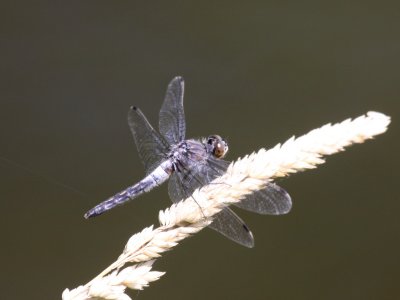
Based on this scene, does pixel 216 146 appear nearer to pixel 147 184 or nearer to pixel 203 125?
pixel 147 184

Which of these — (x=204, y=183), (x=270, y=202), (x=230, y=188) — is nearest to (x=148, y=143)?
(x=204, y=183)

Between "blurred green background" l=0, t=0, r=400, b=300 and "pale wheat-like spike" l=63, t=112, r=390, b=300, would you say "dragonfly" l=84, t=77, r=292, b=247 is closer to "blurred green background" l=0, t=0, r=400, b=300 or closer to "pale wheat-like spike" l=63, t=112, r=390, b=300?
"pale wheat-like spike" l=63, t=112, r=390, b=300

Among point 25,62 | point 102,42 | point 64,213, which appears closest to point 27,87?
point 25,62

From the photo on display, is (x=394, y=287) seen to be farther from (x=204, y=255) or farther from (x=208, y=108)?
(x=208, y=108)

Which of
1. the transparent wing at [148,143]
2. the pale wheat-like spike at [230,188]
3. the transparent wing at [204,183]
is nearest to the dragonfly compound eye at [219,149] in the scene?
the transparent wing at [204,183]

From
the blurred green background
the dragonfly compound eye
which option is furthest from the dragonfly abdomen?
the blurred green background

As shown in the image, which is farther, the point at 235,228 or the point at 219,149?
the point at 219,149
